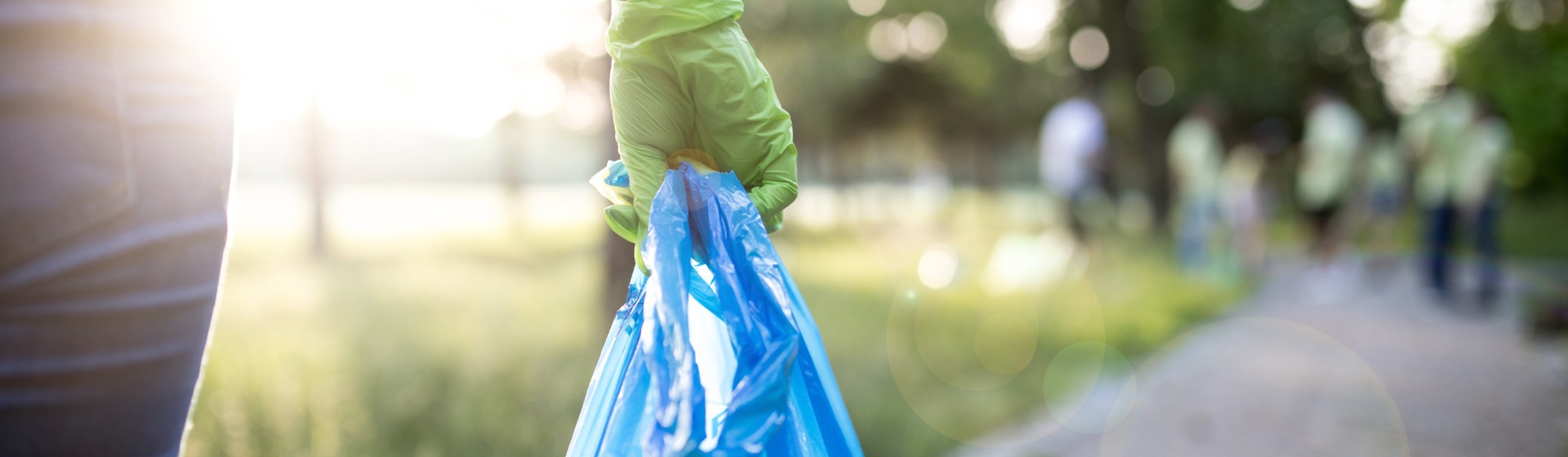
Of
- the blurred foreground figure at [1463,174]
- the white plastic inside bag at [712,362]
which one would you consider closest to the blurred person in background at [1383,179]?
the blurred foreground figure at [1463,174]

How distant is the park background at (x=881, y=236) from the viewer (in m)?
4.78

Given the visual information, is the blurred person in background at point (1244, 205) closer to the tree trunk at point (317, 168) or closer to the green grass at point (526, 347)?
the green grass at point (526, 347)

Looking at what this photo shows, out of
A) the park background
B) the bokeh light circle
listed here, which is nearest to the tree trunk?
the park background

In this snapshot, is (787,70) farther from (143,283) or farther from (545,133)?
(143,283)

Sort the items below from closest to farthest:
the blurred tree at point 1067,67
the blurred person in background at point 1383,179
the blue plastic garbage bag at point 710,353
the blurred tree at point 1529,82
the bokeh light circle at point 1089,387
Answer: the blue plastic garbage bag at point 710,353 → the bokeh light circle at point 1089,387 → the blurred person in background at point 1383,179 → the blurred tree at point 1067,67 → the blurred tree at point 1529,82

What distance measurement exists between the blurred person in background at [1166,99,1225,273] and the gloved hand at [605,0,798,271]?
354 inches

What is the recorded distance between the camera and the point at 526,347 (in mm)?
5965

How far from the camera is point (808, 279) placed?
10.4 metres

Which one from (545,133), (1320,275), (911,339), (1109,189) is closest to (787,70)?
(545,133)

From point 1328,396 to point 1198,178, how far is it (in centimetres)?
489

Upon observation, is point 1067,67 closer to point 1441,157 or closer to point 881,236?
point 881,236

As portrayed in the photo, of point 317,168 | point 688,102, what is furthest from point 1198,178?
point 317,168

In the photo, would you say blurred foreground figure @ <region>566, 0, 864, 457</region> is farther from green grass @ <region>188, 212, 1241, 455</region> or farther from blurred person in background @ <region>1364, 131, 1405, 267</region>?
blurred person in background @ <region>1364, 131, 1405, 267</region>

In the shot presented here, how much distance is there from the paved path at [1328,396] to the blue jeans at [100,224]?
12.2ft
